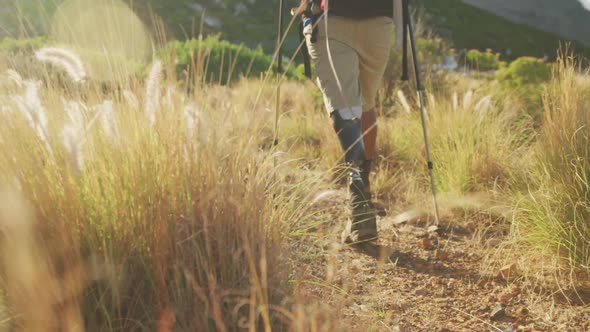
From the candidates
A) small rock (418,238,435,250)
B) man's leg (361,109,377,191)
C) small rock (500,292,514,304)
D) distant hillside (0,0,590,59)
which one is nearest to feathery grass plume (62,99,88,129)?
small rock (500,292,514,304)

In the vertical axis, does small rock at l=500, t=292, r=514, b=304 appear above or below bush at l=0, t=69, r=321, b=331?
below

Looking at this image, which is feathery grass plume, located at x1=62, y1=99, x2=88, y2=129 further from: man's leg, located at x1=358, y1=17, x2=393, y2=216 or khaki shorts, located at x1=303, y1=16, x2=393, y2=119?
man's leg, located at x1=358, y1=17, x2=393, y2=216

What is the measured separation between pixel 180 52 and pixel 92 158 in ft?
38.5

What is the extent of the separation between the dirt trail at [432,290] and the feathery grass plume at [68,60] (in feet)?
3.41

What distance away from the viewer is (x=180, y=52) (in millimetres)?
12961

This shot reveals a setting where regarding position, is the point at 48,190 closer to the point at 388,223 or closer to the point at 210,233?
the point at 210,233

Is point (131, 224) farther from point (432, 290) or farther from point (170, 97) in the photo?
point (432, 290)

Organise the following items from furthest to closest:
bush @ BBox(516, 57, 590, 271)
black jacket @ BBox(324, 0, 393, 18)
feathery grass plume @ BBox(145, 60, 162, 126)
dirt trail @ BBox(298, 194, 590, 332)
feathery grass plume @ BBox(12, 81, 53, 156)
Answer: black jacket @ BBox(324, 0, 393, 18) → bush @ BBox(516, 57, 590, 271) → dirt trail @ BBox(298, 194, 590, 332) → feathery grass plume @ BBox(145, 60, 162, 126) → feathery grass plume @ BBox(12, 81, 53, 156)

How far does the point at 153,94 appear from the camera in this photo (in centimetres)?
181

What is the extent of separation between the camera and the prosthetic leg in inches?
126

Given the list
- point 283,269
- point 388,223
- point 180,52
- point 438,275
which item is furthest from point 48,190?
point 180,52

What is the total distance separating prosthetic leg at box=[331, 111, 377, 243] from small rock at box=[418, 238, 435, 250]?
322 mm

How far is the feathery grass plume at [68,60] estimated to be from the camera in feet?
6.16

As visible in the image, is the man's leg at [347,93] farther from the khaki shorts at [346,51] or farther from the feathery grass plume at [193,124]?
the feathery grass plume at [193,124]
